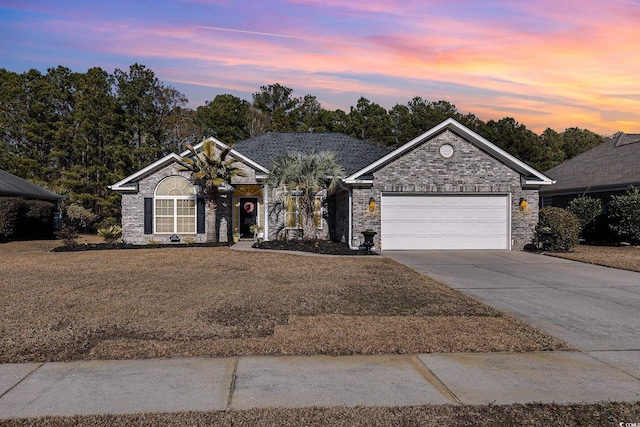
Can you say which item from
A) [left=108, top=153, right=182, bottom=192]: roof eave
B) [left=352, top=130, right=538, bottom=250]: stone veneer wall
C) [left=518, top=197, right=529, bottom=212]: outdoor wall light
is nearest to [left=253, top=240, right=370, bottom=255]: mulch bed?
[left=352, top=130, right=538, bottom=250]: stone veneer wall

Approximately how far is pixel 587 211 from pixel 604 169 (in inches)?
149

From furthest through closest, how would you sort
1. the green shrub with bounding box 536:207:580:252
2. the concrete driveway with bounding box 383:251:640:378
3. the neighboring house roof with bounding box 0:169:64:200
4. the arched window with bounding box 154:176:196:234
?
the neighboring house roof with bounding box 0:169:64:200 → the arched window with bounding box 154:176:196:234 → the green shrub with bounding box 536:207:580:252 → the concrete driveway with bounding box 383:251:640:378

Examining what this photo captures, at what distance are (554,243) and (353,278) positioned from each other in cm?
1051

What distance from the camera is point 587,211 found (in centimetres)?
2245

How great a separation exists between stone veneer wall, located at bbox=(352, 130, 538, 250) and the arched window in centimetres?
792

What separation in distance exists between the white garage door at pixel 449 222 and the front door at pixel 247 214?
23.4ft

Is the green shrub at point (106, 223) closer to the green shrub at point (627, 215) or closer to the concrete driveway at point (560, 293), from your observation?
the concrete driveway at point (560, 293)

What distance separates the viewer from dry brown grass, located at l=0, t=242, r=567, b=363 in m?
5.89

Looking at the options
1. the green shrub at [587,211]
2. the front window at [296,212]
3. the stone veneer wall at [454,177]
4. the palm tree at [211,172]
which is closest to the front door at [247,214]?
the palm tree at [211,172]

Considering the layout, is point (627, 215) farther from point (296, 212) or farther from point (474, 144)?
point (296, 212)

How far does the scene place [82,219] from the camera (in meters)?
31.0

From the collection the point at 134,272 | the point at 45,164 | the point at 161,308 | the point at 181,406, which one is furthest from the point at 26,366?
the point at 45,164

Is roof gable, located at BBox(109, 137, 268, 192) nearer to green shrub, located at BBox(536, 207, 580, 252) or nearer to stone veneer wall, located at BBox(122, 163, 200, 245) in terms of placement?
stone veneer wall, located at BBox(122, 163, 200, 245)

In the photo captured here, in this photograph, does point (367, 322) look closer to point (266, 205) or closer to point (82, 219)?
point (266, 205)
